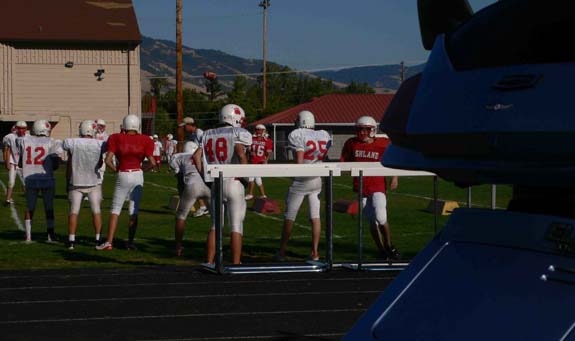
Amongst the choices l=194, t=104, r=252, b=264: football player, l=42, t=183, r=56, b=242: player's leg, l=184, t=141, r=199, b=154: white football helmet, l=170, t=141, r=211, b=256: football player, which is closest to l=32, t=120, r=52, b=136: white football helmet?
l=42, t=183, r=56, b=242: player's leg

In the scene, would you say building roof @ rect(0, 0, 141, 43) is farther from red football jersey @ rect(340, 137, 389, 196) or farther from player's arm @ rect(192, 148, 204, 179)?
player's arm @ rect(192, 148, 204, 179)

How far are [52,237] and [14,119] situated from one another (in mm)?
41726

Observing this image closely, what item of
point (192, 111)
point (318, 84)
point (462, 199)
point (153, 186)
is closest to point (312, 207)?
point (462, 199)

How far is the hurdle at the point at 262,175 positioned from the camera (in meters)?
11.0

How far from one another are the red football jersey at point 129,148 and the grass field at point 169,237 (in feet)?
3.88

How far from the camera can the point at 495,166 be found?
93.7 inches

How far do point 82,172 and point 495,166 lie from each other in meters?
12.5

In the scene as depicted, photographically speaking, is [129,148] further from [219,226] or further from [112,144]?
[219,226]

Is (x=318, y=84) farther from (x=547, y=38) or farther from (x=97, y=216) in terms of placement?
(x=547, y=38)

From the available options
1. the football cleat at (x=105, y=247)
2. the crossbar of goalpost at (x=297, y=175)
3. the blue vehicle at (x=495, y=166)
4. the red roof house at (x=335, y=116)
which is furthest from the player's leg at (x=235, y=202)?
the red roof house at (x=335, y=116)

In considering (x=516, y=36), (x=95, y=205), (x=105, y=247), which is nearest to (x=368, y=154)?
(x=105, y=247)

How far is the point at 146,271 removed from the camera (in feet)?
38.5

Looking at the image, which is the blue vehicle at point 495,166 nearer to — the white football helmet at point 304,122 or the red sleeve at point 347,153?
the red sleeve at point 347,153

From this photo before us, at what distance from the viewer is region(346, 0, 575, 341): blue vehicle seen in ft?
7.48
